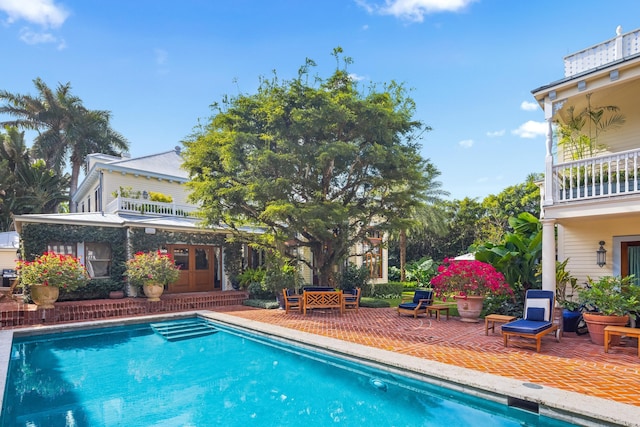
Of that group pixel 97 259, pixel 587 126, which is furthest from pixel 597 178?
pixel 97 259

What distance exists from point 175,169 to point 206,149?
967cm

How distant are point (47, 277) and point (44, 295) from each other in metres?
0.62

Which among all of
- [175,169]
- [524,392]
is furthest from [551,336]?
[175,169]

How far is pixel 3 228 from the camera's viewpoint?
109 feet

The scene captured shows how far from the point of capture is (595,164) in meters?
9.73

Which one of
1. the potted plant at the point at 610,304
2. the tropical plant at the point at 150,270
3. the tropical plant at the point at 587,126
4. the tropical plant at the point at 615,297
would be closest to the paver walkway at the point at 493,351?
the potted plant at the point at 610,304

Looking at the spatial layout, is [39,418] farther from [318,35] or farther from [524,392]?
[318,35]

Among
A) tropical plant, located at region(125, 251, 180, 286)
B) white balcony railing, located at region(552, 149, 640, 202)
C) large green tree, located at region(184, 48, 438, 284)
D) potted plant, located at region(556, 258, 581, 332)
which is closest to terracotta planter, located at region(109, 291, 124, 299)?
tropical plant, located at region(125, 251, 180, 286)

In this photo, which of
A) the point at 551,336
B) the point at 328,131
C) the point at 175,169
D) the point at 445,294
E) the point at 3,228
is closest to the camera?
the point at 551,336

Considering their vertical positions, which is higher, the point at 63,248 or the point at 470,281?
the point at 63,248

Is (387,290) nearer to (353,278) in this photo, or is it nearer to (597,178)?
Answer: (353,278)

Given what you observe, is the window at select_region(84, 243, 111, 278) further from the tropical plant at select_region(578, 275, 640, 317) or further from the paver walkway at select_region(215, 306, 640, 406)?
the tropical plant at select_region(578, 275, 640, 317)

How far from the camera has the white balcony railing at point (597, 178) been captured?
907cm

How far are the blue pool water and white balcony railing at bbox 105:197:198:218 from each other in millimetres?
9105
